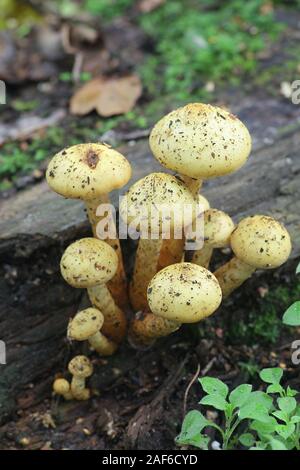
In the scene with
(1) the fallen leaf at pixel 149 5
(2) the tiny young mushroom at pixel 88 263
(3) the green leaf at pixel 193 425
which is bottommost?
(3) the green leaf at pixel 193 425

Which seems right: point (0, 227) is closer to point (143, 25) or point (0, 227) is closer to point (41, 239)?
point (41, 239)

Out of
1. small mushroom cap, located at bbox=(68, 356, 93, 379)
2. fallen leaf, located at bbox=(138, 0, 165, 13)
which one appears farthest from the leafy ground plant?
fallen leaf, located at bbox=(138, 0, 165, 13)

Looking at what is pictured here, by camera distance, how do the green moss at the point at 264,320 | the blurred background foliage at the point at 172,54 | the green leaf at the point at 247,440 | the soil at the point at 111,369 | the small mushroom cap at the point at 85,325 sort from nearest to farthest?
the green leaf at the point at 247,440 → the small mushroom cap at the point at 85,325 → the soil at the point at 111,369 → the green moss at the point at 264,320 → the blurred background foliage at the point at 172,54

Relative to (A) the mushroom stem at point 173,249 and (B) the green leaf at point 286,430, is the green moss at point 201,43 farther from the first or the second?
(B) the green leaf at point 286,430

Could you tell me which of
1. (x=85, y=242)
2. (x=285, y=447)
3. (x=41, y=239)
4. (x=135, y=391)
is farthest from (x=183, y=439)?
(x=41, y=239)

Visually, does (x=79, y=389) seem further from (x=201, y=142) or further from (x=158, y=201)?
(x=201, y=142)

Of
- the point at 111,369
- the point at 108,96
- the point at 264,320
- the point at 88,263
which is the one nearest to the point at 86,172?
the point at 88,263

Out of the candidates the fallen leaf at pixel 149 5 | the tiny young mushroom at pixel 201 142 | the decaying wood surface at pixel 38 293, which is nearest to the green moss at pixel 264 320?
the decaying wood surface at pixel 38 293
